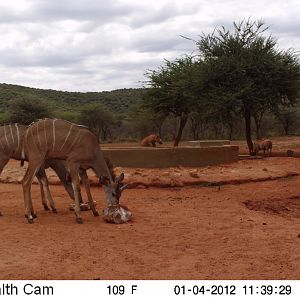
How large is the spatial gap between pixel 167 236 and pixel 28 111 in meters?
33.6

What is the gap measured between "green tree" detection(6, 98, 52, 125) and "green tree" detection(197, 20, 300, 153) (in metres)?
19.5

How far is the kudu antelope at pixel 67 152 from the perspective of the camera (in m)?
8.87

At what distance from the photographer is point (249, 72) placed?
860 inches

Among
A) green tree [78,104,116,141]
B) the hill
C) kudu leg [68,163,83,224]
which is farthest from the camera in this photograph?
the hill

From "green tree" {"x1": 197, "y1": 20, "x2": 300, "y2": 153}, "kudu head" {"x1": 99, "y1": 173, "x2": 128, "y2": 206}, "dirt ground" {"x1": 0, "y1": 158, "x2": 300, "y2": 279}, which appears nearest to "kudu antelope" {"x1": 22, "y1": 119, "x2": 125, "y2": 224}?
"kudu head" {"x1": 99, "y1": 173, "x2": 128, "y2": 206}

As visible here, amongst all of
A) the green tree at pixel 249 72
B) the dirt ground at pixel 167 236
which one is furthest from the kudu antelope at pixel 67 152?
the green tree at pixel 249 72

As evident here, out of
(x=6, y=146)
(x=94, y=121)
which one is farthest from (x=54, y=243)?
(x=94, y=121)

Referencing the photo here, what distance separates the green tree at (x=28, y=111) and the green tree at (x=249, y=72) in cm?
1955

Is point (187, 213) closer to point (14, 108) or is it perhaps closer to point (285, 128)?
point (14, 108)

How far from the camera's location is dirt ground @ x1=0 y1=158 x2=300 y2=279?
568 cm

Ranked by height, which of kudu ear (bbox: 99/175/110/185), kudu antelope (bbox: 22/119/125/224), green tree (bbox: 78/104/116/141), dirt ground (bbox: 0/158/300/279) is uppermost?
green tree (bbox: 78/104/116/141)

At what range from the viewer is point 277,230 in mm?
7945

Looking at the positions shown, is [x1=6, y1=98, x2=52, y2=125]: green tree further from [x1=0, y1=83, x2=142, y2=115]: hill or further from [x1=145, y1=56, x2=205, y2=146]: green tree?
[x1=0, y1=83, x2=142, y2=115]: hill

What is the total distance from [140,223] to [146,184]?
4.87 metres
